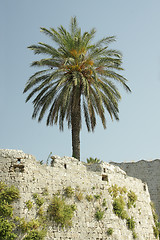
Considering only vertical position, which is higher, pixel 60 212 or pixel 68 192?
pixel 68 192

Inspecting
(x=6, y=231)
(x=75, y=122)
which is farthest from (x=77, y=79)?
(x=6, y=231)

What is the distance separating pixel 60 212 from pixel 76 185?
1970 mm

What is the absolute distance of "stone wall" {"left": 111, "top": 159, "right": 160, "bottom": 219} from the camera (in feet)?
78.3

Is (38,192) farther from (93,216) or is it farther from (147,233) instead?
(147,233)

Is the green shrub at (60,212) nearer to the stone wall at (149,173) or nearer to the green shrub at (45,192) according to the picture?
the green shrub at (45,192)

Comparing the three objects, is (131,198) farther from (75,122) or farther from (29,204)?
(29,204)

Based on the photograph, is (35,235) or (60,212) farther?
(60,212)

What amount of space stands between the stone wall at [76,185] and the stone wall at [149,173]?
573 cm

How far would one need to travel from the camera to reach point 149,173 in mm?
24500

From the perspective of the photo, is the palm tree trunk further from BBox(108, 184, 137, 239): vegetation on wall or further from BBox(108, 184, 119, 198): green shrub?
BBox(108, 184, 137, 239): vegetation on wall

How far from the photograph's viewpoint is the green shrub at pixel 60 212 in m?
13.9

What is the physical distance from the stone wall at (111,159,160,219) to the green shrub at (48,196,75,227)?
11.3 m

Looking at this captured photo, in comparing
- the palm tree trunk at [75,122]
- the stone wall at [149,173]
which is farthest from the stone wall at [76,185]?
the stone wall at [149,173]

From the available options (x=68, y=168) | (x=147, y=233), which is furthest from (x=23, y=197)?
(x=147, y=233)
